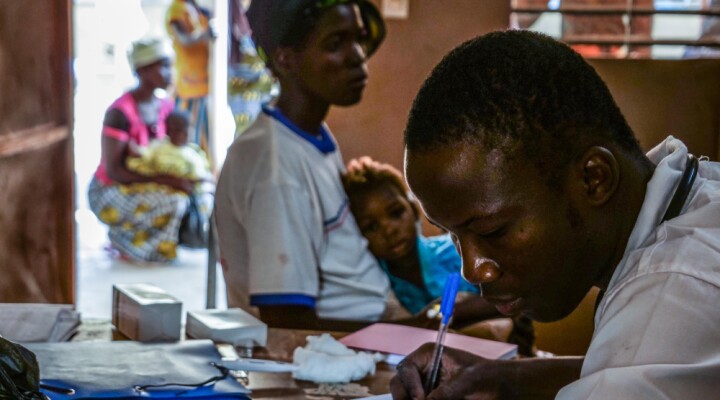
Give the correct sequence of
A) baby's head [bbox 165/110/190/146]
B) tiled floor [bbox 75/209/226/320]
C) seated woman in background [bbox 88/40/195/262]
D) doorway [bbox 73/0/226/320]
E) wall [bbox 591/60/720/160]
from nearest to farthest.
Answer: wall [bbox 591/60/720/160], tiled floor [bbox 75/209/226/320], seated woman in background [bbox 88/40/195/262], doorway [bbox 73/0/226/320], baby's head [bbox 165/110/190/146]

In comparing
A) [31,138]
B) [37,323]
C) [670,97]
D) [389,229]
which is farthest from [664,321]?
[670,97]

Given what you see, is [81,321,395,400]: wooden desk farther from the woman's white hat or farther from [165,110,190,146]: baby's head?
Answer: [165,110,190,146]: baby's head

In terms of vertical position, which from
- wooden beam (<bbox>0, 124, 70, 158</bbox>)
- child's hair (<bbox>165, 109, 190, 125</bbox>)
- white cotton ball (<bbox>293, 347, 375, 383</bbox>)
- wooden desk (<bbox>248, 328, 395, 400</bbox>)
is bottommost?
child's hair (<bbox>165, 109, 190, 125</bbox>)

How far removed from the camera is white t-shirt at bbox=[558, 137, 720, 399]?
3.01ft

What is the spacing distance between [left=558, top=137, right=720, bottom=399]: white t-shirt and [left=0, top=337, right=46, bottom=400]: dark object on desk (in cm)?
61

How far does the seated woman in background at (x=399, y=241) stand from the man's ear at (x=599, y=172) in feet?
4.18

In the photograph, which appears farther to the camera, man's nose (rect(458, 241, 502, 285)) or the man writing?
man's nose (rect(458, 241, 502, 285))

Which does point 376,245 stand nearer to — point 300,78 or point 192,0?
point 300,78

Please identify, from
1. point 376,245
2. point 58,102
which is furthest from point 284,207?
point 58,102

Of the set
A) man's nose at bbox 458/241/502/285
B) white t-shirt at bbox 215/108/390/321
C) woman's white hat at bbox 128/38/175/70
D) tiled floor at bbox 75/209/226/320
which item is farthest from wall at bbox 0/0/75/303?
woman's white hat at bbox 128/38/175/70

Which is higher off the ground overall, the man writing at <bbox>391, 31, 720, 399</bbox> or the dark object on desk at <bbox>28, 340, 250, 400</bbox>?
the man writing at <bbox>391, 31, 720, 399</bbox>

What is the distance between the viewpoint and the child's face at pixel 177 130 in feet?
22.7

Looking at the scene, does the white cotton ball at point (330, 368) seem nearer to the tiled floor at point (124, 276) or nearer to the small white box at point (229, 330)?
the small white box at point (229, 330)

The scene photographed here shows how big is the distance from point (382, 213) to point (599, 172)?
4.53 ft
